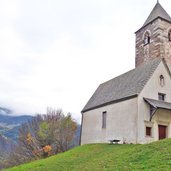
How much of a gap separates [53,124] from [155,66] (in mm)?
25333

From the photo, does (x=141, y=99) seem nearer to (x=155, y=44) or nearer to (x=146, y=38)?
(x=155, y=44)

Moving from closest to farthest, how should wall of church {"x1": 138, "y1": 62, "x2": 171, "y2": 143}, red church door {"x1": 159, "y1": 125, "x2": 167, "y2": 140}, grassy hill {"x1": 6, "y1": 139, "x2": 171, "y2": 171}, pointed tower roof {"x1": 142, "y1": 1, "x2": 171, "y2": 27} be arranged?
grassy hill {"x1": 6, "y1": 139, "x2": 171, "y2": 171} < wall of church {"x1": 138, "y1": 62, "x2": 171, "y2": 143} < red church door {"x1": 159, "y1": 125, "x2": 167, "y2": 140} < pointed tower roof {"x1": 142, "y1": 1, "x2": 171, "y2": 27}

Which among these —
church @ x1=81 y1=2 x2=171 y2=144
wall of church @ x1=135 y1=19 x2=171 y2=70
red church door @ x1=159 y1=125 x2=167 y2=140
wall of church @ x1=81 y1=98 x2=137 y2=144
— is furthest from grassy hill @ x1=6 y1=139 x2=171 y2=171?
wall of church @ x1=135 y1=19 x2=171 y2=70

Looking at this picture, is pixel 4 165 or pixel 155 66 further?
pixel 4 165

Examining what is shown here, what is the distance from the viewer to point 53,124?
50.1 m

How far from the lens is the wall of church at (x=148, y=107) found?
27141 millimetres

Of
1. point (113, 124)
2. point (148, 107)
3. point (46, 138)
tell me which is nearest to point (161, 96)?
point (148, 107)

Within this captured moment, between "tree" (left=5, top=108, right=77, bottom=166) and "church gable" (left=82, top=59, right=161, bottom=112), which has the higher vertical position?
"church gable" (left=82, top=59, right=161, bottom=112)

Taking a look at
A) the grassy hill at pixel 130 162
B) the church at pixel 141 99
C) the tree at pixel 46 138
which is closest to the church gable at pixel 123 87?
the church at pixel 141 99

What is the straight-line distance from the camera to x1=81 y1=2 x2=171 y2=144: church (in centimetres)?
2756

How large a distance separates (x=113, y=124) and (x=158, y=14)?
45.9ft

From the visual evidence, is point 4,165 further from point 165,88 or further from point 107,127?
point 165,88

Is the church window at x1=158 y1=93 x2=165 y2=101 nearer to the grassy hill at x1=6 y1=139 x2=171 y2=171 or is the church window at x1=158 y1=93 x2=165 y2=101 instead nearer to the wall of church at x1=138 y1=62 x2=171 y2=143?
the wall of church at x1=138 y1=62 x2=171 y2=143

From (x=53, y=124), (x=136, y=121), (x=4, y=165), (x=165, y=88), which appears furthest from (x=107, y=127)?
(x=4, y=165)
